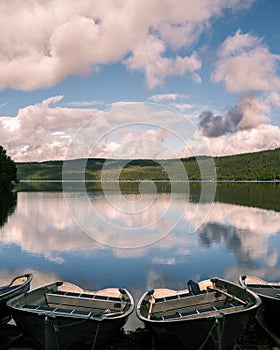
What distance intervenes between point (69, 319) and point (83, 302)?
2.30m

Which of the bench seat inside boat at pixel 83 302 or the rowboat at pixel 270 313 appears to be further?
the bench seat inside boat at pixel 83 302

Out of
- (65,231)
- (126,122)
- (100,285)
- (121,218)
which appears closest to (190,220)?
(121,218)

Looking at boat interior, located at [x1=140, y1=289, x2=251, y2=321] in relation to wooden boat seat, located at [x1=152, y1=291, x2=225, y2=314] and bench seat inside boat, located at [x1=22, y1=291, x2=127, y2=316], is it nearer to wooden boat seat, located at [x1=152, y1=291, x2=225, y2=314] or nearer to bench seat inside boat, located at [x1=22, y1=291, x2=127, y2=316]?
wooden boat seat, located at [x1=152, y1=291, x2=225, y2=314]

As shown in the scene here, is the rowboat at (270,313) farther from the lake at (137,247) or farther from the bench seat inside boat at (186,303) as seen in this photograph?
the lake at (137,247)

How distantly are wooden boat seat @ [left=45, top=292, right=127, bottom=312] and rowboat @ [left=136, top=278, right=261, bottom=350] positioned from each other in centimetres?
84

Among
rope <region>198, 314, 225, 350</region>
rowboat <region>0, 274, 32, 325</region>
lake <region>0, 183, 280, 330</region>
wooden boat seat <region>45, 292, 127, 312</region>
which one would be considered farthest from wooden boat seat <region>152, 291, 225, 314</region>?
rowboat <region>0, 274, 32, 325</region>

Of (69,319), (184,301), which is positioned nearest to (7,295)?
(69,319)

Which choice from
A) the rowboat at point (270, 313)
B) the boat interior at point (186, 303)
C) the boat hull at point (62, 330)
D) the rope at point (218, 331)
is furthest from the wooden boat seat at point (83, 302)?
the rowboat at point (270, 313)

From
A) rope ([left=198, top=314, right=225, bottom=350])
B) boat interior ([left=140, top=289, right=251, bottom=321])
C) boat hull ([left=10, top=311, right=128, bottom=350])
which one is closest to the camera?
rope ([left=198, top=314, right=225, bottom=350])

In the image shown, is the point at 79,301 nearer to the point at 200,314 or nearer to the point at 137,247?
the point at 200,314

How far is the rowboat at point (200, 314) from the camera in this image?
9602 mm

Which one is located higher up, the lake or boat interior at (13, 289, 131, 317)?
boat interior at (13, 289, 131, 317)

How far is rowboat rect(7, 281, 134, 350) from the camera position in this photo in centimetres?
967

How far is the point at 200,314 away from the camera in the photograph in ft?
34.6
